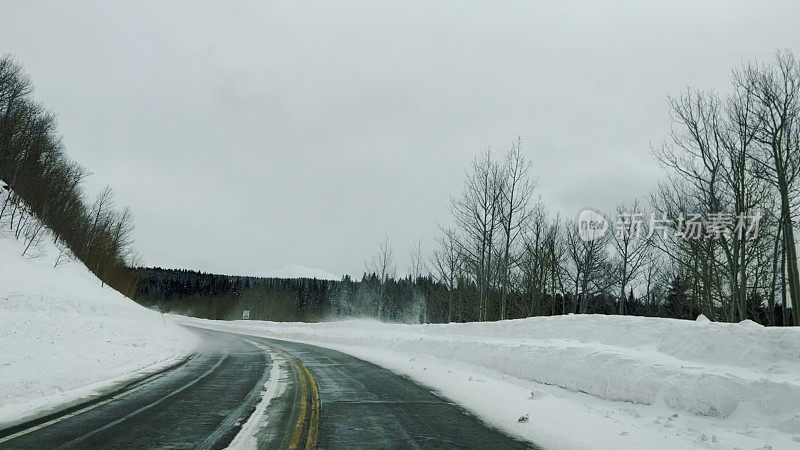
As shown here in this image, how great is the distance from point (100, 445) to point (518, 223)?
23450 millimetres

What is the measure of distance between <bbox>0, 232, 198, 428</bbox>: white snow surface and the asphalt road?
86 cm

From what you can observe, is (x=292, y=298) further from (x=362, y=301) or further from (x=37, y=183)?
(x=37, y=183)

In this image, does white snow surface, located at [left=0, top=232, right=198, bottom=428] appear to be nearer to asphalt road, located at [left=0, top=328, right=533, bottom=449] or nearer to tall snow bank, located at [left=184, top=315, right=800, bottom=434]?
asphalt road, located at [left=0, top=328, right=533, bottom=449]

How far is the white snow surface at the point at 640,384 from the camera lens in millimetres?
6824

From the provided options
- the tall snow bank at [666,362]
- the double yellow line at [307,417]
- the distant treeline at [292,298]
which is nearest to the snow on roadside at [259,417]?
the double yellow line at [307,417]

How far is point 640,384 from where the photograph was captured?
28.6 ft

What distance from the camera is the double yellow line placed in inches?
234

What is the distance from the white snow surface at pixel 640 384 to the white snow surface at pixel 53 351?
24.7ft

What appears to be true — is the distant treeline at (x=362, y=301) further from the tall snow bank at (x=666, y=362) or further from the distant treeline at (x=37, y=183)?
the distant treeline at (x=37, y=183)

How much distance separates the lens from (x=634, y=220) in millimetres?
38906

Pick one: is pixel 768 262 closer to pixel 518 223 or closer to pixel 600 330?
pixel 518 223

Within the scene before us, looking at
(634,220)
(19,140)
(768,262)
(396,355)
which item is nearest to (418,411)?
(396,355)

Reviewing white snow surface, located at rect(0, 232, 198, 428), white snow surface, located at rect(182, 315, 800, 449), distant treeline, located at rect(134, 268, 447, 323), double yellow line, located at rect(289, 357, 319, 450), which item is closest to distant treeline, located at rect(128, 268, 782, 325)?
distant treeline, located at rect(134, 268, 447, 323)

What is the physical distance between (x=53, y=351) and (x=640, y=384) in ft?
44.7
